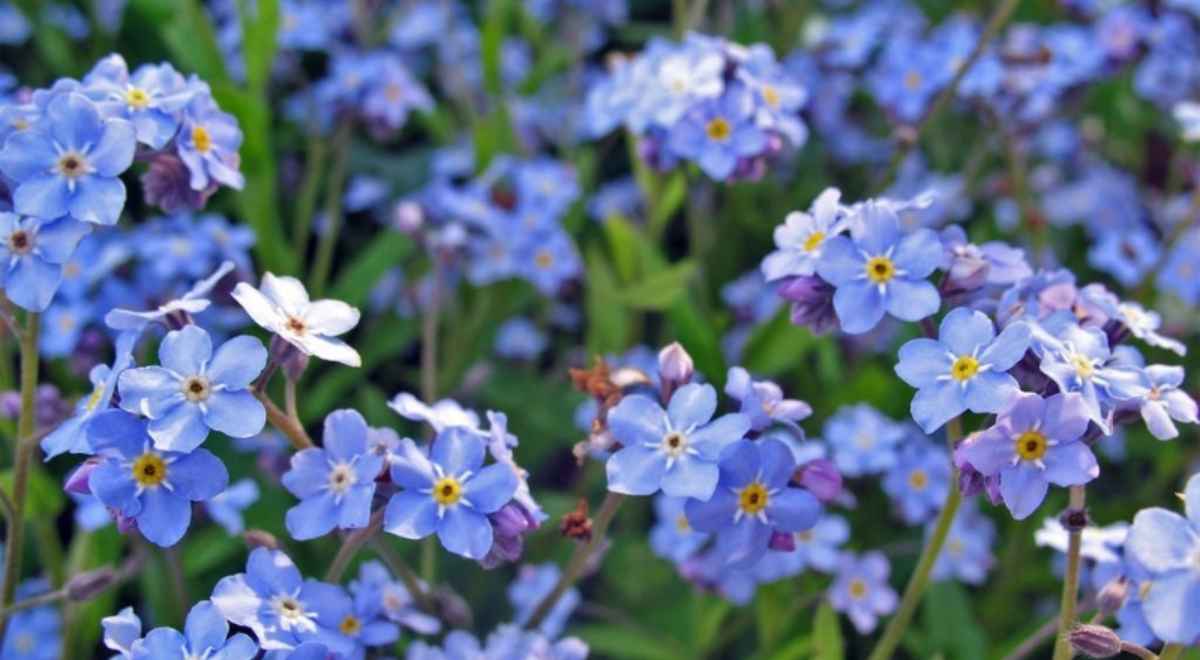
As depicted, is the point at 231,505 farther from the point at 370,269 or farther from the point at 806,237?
the point at 806,237

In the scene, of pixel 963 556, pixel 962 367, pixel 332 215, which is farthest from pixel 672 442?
pixel 332 215

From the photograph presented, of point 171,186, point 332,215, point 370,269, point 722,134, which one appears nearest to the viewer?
point 171,186

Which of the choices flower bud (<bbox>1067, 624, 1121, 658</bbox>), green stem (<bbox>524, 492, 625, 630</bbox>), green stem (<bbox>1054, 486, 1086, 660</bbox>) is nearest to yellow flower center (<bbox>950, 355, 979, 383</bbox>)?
green stem (<bbox>1054, 486, 1086, 660</bbox>)

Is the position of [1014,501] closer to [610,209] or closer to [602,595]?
[602,595]

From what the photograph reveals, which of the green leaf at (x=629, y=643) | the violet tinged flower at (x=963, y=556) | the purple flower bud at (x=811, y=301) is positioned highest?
the purple flower bud at (x=811, y=301)

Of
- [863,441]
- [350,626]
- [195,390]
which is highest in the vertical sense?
[195,390]

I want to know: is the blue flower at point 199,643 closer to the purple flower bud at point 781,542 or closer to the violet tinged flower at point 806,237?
the purple flower bud at point 781,542

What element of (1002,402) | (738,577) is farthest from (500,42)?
(1002,402)

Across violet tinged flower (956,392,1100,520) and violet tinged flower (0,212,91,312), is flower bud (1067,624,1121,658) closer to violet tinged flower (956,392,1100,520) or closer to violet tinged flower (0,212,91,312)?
violet tinged flower (956,392,1100,520)

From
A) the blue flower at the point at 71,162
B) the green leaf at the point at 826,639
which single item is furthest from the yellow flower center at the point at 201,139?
the green leaf at the point at 826,639
